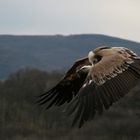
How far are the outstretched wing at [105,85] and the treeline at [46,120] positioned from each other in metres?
42.8

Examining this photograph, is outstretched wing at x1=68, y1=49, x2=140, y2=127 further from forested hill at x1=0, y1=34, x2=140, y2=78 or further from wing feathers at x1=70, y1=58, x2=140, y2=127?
forested hill at x1=0, y1=34, x2=140, y2=78

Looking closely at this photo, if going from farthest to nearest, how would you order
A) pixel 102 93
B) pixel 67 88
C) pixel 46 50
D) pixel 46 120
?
1. pixel 46 50
2. pixel 46 120
3. pixel 67 88
4. pixel 102 93

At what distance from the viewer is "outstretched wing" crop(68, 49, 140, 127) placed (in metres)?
8.27

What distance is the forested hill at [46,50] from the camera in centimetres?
16724

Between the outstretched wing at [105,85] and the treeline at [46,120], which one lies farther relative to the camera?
the treeline at [46,120]

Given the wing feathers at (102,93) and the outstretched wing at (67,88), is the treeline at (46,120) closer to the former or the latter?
the outstretched wing at (67,88)

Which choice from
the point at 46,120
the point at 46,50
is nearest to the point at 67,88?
the point at 46,120

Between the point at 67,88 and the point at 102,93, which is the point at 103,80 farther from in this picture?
the point at 67,88

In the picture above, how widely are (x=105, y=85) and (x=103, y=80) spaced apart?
0.07 meters

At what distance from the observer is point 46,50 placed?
194 m

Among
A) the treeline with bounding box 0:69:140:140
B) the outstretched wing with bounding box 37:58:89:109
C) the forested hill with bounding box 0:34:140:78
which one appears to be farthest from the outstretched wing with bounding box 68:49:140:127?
the forested hill with bounding box 0:34:140:78

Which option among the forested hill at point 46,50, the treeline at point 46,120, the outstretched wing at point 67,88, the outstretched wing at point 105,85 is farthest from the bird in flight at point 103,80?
the forested hill at point 46,50

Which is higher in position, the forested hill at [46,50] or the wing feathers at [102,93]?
the wing feathers at [102,93]

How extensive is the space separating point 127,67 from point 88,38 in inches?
6688
